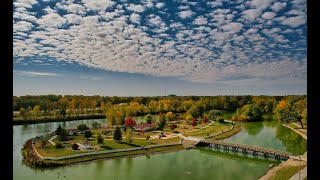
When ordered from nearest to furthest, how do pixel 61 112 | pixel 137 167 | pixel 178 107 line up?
pixel 137 167 < pixel 61 112 < pixel 178 107

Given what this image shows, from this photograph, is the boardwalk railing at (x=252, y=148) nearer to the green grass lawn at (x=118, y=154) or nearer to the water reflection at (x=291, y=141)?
the water reflection at (x=291, y=141)

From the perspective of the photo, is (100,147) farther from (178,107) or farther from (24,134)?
(178,107)

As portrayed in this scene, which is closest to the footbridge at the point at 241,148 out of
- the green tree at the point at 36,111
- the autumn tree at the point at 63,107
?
the autumn tree at the point at 63,107

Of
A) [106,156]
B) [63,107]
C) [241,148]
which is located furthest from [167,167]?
[63,107]

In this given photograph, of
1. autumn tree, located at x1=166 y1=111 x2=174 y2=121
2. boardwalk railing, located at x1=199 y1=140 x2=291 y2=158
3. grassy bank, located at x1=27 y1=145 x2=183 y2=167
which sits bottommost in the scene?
grassy bank, located at x1=27 y1=145 x2=183 y2=167

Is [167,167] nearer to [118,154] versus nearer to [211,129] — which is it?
[118,154]

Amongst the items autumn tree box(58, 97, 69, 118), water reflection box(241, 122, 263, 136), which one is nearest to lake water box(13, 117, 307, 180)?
water reflection box(241, 122, 263, 136)

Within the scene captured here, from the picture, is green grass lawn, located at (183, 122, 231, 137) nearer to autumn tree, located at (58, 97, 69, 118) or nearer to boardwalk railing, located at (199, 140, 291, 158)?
boardwalk railing, located at (199, 140, 291, 158)
